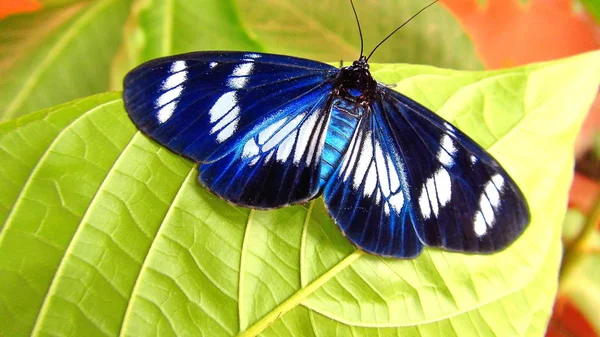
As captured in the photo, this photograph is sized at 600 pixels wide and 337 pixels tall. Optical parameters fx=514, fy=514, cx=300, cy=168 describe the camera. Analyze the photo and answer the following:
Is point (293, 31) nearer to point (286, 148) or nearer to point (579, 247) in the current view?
point (286, 148)

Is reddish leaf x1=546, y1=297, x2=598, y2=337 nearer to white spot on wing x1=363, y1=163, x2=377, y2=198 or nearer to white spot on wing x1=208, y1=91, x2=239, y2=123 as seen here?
white spot on wing x1=363, y1=163, x2=377, y2=198

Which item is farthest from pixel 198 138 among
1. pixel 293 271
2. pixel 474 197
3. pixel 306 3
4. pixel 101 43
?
pixel 306 3

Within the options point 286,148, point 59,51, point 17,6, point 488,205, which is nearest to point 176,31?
point 59,51

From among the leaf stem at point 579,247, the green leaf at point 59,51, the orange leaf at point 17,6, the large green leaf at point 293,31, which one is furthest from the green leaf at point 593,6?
the orange leaf at point 17,6

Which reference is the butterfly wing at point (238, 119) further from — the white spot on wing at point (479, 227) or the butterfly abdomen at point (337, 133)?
the white spot on wing at point (479, 227)

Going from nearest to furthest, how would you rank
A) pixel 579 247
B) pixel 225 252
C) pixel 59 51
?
pixel 225 252 → pixel 59 51 → pixel 579 247

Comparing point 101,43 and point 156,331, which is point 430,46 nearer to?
point 101,43

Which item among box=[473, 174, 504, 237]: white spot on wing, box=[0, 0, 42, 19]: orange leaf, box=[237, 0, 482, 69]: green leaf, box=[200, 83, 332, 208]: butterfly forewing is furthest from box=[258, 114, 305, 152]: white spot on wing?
box=[0, 0, 42, 19]: orange leaf
